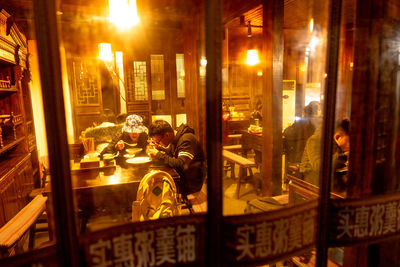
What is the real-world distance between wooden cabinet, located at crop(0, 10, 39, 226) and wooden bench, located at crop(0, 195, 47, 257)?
1483 millimetres

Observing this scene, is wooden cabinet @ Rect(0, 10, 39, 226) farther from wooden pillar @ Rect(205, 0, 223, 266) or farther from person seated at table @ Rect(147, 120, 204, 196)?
wooden pillar @ Rect(205, 0, 223, 266)

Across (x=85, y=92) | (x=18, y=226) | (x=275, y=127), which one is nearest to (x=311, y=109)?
(x=275, y=127)

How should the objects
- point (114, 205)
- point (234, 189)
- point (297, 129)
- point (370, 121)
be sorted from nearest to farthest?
point (370, 121) < point (114, 205) < point (297, 129) < point (234, 189)

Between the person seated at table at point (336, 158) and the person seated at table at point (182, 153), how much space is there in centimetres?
171

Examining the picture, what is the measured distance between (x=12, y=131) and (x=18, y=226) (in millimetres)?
3586

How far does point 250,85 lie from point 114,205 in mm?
10352

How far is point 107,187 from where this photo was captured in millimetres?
3521

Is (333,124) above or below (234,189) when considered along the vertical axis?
above

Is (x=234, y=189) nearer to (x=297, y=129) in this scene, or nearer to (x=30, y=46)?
(x=297, y=129)

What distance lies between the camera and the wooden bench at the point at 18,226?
257 cm

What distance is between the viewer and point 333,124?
4.93ft

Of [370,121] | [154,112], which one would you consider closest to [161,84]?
[154,112]

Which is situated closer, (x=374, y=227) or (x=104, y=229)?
(x=104, y=229)

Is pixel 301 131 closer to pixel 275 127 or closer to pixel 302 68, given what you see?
pixel 275 127
